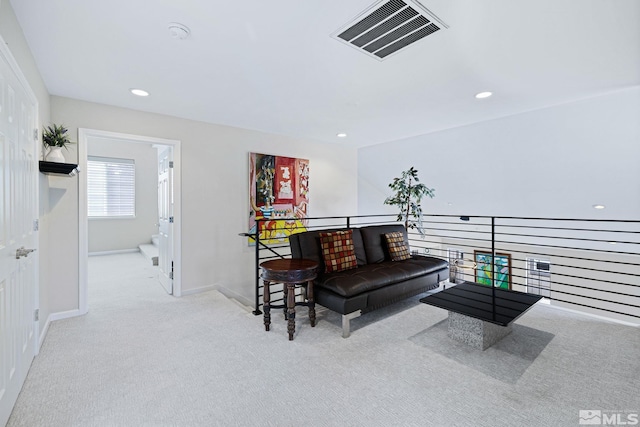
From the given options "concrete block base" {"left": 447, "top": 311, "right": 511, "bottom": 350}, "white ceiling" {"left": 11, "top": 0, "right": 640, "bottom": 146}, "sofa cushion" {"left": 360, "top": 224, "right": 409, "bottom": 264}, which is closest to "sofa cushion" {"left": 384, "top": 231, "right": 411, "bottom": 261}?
"sofa cushion" {"left": 360, "top": 224, "right": 409, "bottom": 264}

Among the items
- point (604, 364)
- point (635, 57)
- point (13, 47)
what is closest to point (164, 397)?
point (13, 47)

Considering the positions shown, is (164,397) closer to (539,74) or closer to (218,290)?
(218,290)

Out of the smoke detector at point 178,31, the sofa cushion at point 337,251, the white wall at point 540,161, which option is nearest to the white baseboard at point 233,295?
the sofa cushion at point 337,251

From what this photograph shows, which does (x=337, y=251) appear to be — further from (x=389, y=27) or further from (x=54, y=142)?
(x=54, y=142)

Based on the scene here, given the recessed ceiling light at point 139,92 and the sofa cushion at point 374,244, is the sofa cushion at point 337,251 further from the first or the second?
the recessed ceiling light at point 139,92

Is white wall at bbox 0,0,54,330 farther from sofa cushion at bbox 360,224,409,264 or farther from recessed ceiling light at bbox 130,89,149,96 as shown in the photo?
sofa cushion at bbox 360,224,409,264

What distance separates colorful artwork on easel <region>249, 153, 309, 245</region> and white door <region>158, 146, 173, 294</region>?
1086 millimetres

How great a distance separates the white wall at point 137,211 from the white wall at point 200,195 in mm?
3465

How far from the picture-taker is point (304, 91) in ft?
9.86

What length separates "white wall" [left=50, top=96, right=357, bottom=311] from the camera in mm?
3101

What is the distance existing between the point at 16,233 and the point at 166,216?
2386 mm

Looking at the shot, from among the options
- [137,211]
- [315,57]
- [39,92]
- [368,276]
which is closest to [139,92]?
[39,92]

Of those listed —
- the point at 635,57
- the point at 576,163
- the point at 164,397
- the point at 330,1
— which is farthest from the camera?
the point at 576,163

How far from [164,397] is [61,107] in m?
3.15
